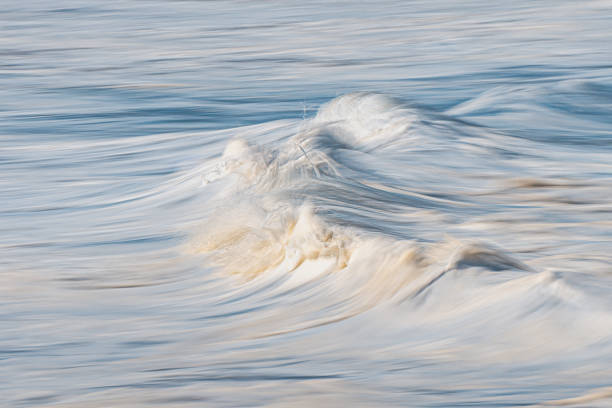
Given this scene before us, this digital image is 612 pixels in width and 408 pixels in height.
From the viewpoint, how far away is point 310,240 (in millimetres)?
2314

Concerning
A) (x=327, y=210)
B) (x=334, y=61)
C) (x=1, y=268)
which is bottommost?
(x=1, y=268)

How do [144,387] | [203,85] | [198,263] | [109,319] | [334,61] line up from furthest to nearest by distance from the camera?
[334,61] → [203,85] → [198,263] → [109,319] → [144,387]

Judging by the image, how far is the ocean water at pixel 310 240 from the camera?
1.65m

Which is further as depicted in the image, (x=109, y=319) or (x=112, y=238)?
(x=112, y=238)

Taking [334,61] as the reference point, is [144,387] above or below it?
below

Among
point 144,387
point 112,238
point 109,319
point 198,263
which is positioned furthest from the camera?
point 112,238

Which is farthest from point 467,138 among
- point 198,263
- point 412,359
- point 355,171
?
point 412,359

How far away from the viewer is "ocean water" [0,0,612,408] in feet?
5.42

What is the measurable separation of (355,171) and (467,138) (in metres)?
0.68

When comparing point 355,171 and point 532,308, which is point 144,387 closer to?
point 532,308

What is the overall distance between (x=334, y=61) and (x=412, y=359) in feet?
15.3

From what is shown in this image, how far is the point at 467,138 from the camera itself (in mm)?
3682

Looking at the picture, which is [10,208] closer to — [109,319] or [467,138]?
[109,319]

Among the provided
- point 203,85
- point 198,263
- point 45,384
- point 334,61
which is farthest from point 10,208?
point 334,61
